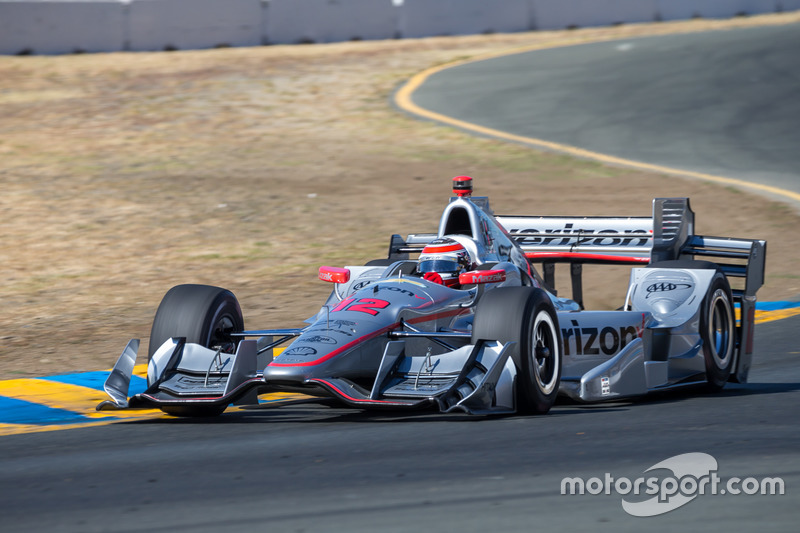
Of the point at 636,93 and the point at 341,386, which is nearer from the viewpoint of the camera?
the point at 341,386

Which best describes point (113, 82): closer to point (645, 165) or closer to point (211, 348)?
point (645, 165)

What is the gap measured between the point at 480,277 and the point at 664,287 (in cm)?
188

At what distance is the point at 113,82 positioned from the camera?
2386 centimetres

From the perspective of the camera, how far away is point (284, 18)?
27500 mm

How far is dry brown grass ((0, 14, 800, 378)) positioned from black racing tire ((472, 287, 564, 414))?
3690 mm

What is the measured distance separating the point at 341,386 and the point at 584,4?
24.8 metres

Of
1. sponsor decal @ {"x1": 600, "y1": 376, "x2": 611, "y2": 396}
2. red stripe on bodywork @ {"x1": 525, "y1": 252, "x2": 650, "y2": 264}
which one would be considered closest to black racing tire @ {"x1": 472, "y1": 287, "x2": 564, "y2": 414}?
sponsor decal @ {"x1": 600, "y1": 376, "x2": 611, "y2": 396}

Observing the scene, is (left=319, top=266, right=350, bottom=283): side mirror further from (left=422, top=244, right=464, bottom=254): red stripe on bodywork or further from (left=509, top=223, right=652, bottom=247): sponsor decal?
(left=509, top=223, right=652, bottom=247): sponsor decal

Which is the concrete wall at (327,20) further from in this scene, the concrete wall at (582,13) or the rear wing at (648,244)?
the rear wing at (648,244)

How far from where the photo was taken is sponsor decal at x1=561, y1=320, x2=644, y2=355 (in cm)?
738

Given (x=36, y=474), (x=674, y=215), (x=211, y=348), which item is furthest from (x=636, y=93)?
(x=36, y=474)

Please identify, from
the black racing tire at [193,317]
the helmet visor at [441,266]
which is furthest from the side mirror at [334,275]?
the black racing tire at [193,317]

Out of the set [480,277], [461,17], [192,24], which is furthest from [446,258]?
[461,17]

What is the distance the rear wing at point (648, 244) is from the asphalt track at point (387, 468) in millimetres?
1431
